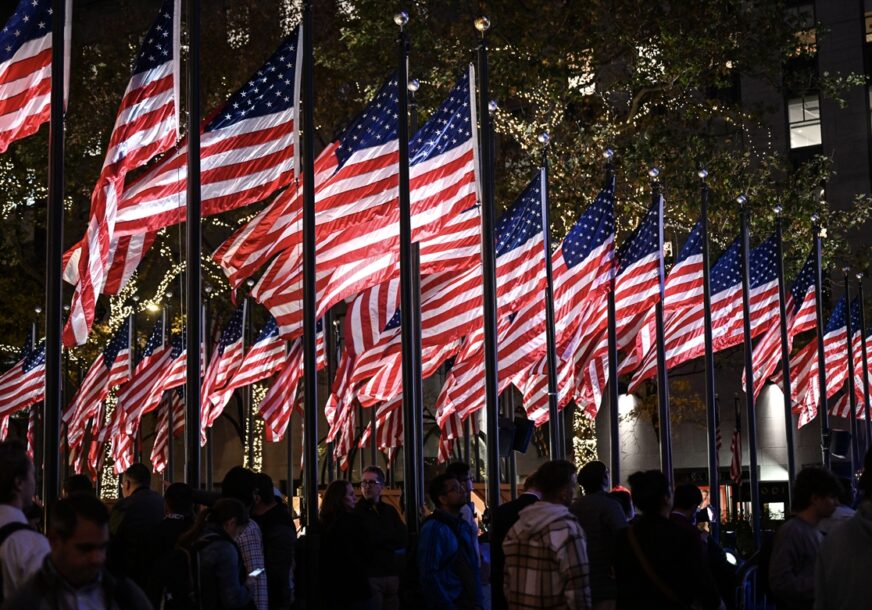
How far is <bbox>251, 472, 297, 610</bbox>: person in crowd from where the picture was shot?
39.8 feet

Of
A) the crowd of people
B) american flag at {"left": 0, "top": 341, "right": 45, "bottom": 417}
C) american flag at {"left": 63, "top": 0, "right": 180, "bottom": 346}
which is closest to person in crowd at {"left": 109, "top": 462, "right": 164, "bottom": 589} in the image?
the crowd of people

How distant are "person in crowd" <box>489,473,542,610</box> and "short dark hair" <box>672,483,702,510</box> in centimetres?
112

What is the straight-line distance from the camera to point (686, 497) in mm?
11328

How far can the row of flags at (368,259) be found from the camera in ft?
49.1

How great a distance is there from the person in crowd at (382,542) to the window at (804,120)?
121 ft

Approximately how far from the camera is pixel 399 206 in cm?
1716

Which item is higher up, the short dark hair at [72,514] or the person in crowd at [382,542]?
the short dark hair at [72,514]

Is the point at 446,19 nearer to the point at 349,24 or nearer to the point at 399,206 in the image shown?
the point at 349,24

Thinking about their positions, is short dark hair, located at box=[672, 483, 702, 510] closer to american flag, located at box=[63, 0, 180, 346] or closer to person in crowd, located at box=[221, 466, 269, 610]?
person in crowd, located at box=[221, 466, 269, 610]

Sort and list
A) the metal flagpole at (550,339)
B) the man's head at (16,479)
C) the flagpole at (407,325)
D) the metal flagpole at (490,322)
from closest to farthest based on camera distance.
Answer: the man's head at (16,479) → the flagpole at (407,325) → the metal flagpole at (490,322) → the metal flagpole at (550,339)

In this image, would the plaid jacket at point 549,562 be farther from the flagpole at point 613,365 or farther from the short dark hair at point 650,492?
the flagpole at point 613,365

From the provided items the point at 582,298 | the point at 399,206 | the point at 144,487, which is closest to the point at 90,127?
the point at 582,298

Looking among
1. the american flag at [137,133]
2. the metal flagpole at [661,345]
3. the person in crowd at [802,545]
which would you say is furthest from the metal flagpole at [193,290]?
the metal flagpole at [661,345]

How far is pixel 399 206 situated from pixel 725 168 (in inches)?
748
